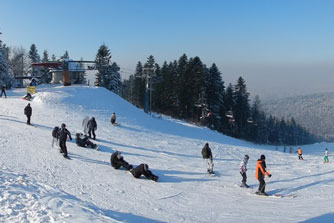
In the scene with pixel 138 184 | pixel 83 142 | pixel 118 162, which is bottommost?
pixel 138 184

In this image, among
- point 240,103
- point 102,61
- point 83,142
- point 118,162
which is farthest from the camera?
point 240,103

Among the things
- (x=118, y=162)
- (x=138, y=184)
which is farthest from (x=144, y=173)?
(x=118, y=162)

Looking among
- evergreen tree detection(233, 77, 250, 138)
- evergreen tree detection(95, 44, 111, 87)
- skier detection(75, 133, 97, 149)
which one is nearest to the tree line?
evergreen tree detection(233, 77, 250, 138)

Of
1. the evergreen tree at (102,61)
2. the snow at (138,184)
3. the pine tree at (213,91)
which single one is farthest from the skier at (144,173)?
the evergreen tree at (102,61)

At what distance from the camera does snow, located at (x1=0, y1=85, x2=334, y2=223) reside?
877cm

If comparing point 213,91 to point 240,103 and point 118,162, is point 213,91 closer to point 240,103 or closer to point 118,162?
point 240,103

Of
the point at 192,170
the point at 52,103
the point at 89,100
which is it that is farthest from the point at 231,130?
the point at 192,170

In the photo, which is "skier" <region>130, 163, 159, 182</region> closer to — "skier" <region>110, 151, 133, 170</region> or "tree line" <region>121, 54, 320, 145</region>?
"skier" <region>110, 151, 133, 170</region>

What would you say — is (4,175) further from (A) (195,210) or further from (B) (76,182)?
(A) (195,210)

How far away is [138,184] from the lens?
41.3 feet

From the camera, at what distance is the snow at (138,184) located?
8.77 metres

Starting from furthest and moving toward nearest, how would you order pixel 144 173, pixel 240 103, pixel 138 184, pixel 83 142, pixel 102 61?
pixel 240 103 < pixel 102 61 < pixel 83 142 < pixel 144 173 < pixel 138 184

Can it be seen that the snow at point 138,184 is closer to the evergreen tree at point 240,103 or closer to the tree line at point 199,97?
the tree line at point 199,97

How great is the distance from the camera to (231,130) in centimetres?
6406
